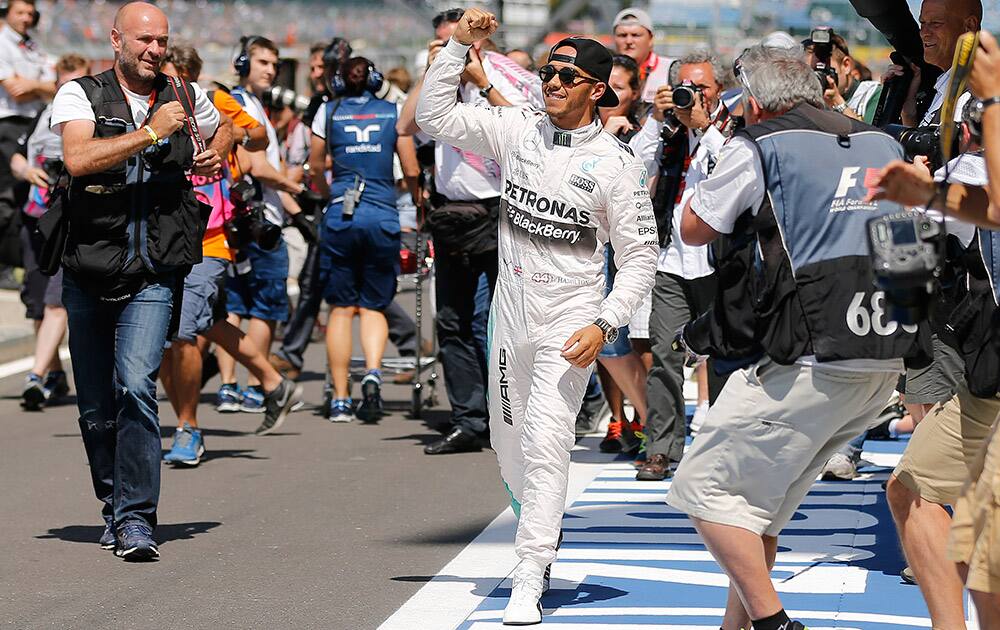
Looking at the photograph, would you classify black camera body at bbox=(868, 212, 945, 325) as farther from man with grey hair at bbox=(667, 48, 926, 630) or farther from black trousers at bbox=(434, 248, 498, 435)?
black trousers at bbox=(434, 248, 498, 435)

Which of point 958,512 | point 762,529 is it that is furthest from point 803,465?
point 958,512

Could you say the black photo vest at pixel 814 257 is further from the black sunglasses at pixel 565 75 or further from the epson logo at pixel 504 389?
the epson logo at pixel 504 389

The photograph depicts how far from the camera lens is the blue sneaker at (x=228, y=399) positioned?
1138 centimetres

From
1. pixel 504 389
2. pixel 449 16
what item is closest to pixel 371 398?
pixel 449 16

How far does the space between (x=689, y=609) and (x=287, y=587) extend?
1.53m

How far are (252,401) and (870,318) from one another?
23.7 ft

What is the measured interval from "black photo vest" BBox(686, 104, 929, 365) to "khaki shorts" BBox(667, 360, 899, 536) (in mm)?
103

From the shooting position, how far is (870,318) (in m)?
4.83

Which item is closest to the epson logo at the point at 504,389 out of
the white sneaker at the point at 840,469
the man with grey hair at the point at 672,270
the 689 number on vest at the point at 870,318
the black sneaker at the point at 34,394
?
the 689 number on vest at the point at 870,318

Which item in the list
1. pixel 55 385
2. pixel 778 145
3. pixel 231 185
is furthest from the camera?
pixel 55 385

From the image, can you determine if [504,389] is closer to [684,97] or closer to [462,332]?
[684,97]

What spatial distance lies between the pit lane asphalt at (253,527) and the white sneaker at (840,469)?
69.0 inches

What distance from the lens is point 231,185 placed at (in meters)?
9.96

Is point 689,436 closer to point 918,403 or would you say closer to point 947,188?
point 918,403
